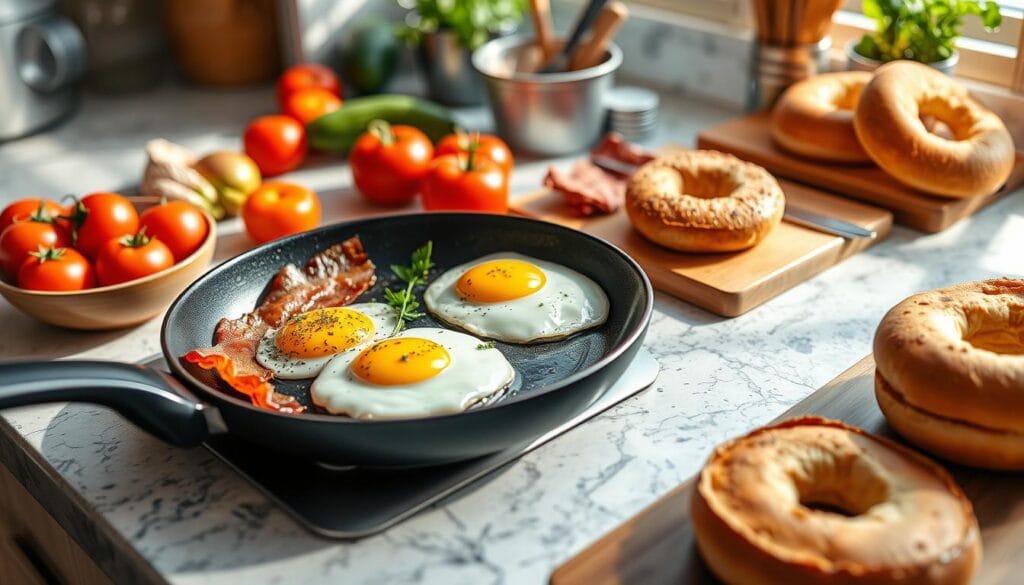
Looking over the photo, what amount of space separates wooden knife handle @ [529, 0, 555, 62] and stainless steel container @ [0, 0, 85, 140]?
0.93m

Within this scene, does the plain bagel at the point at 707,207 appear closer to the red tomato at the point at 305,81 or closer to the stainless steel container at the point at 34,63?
the red tomato at the point at 305,81

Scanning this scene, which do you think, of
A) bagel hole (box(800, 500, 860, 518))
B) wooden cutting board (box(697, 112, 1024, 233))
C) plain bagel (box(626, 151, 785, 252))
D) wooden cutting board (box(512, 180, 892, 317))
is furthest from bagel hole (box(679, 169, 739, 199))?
bagel hole (box(800, 500, 860, 518))

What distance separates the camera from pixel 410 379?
3.59 feet

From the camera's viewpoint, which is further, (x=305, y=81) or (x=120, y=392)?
(x=305, y=81)

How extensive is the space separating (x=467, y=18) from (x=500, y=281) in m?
0.94

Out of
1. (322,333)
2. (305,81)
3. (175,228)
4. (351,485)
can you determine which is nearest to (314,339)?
(322,333)

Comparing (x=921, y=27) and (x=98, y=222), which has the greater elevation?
(x=921, y=27)

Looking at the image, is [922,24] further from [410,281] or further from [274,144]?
[274,144]

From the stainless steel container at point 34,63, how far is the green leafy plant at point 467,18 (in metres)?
0.67

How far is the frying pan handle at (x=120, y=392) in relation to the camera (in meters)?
0.90

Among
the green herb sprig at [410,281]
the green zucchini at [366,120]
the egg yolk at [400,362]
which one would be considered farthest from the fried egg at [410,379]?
the green zucchini at [366,120]

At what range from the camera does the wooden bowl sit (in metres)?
1.31

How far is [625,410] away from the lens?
1.16 meters

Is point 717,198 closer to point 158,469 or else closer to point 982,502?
point 982,502
